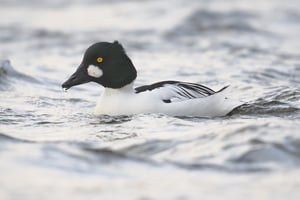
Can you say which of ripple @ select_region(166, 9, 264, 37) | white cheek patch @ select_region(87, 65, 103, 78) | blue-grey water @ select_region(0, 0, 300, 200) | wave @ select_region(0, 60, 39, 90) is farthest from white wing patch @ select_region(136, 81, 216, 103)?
ripple @ select_region(166, 9, 264, 37)

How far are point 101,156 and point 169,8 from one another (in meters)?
14.9

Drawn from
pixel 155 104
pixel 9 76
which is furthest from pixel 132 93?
pixel 9 76

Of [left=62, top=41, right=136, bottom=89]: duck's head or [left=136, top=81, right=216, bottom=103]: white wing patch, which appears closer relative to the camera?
[left=136, top=81, right=216, bottom=103]: white wing patch

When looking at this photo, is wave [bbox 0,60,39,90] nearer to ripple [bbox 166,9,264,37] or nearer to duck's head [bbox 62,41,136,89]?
duck's head [bbox 62,41,136,89]

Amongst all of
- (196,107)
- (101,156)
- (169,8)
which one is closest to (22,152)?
(101,156)

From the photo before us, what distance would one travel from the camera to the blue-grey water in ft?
23.2

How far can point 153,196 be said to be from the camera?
6.69 m

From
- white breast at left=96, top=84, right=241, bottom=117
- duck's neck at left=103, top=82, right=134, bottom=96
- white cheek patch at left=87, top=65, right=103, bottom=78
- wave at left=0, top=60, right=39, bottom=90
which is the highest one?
white cheek patch at left=87, top=65, right=103, bottom=78

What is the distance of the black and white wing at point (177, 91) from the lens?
32.7 feet

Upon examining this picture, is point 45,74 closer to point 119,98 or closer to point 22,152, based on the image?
point 119,98

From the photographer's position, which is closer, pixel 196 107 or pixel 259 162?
pixel 259 162

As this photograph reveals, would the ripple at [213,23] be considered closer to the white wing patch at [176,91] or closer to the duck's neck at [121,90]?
the duck's neck at [121,90]

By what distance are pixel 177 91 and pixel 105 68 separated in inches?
38.7

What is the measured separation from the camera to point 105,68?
409 inches
